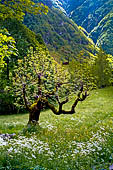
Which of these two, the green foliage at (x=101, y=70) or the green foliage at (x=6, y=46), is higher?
the green foliage at (x=101, y=70)

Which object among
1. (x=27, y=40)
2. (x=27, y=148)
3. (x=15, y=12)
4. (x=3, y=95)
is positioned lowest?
(x=27, y=148)

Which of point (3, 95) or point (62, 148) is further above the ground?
point (3, 95)

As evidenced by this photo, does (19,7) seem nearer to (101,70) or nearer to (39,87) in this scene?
(39,87)

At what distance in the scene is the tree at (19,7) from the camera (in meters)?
10.0

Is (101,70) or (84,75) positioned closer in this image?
(84,75)

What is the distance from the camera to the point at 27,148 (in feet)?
26.6

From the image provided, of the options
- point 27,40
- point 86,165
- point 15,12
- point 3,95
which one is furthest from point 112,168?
point 27,40

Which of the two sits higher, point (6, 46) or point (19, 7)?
point (19, 7)

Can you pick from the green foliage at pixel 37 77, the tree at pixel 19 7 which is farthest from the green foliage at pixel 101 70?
the tree at pixel 19 7

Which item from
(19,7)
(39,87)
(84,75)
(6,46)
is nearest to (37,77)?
(39,87)

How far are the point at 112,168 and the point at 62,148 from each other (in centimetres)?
305

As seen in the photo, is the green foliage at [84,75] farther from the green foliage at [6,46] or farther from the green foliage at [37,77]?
the green foliage at [6,46]

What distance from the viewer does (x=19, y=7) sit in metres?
10.4

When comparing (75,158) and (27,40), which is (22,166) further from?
(27,40)
